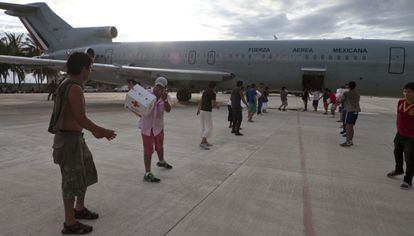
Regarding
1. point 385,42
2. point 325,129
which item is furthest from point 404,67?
point 325,129

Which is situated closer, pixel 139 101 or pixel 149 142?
pixel 139 101

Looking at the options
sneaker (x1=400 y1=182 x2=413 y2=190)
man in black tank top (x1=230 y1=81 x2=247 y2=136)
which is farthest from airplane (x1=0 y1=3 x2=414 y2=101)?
sneaker (x1=400 y1=182 x2=413 y2=190)

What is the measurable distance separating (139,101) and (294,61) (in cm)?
1552

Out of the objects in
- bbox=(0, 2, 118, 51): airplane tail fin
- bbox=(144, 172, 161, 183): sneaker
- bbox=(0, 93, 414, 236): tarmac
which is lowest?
bbox=(0, 93, 414, 236): tarmac

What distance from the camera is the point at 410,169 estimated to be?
17.3 feet

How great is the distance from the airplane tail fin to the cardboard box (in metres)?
22.3

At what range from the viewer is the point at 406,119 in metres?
5.43

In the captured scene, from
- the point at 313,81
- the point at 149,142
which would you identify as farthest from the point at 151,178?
the point at 313,81

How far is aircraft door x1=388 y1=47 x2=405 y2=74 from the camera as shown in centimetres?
1678

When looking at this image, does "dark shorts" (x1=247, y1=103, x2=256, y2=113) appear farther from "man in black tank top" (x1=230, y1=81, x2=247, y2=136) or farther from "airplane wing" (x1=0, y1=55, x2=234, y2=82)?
"airplane wing" (x1=0, y1=55, x2=234, y2=82)

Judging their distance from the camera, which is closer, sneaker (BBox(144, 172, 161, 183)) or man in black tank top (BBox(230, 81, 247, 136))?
sneaker (BBox(144, 172, 161, 183))

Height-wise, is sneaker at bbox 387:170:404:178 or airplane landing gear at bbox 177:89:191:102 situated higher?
airplane landing gear at bbox 177:89:191:102

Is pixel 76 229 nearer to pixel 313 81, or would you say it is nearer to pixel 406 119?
pixel 406 119

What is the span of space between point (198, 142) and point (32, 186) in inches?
178
